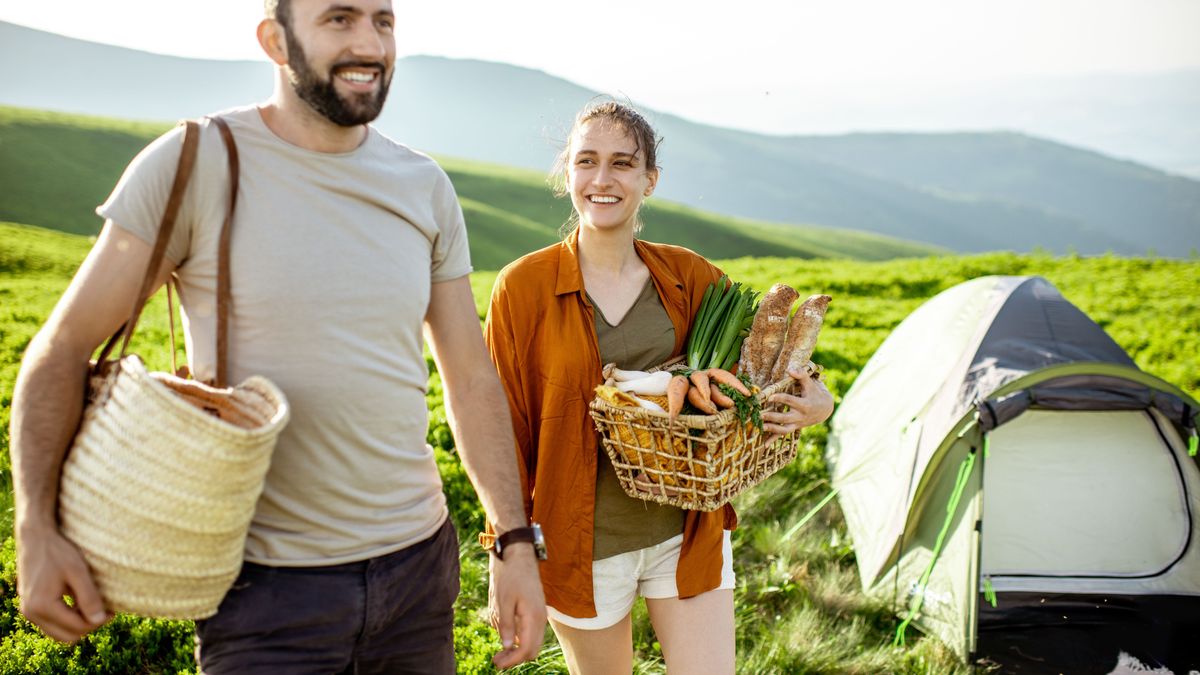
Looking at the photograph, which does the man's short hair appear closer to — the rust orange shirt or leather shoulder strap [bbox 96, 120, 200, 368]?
leather shoulder strap [bbox 96, 120, 200, 368]

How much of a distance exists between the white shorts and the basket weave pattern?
164 cm

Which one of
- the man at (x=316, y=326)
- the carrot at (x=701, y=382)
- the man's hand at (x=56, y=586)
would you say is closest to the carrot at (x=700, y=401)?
the carrot at (x=701, y=382)

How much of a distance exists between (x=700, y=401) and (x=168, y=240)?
64.4 inches

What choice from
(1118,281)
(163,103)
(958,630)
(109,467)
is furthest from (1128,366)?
(163,103)

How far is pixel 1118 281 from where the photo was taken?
61.2 ft

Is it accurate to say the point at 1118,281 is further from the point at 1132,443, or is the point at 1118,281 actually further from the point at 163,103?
the point at 163,103

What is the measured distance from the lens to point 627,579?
3273mm

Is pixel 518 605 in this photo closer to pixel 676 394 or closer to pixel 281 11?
pixel 676 394

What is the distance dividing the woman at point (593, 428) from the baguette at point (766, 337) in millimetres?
197

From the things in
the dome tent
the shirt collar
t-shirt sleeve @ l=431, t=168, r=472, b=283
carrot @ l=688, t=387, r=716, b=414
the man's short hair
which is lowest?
the dome tent

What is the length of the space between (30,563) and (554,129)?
9.08 ft

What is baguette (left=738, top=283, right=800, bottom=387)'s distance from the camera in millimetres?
3379

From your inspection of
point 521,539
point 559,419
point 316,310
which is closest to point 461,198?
point 559,419

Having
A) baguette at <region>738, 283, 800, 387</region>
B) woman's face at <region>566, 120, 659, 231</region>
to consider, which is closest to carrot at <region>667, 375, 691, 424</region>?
baguette at <region>738, 283, 800, 387</region>
